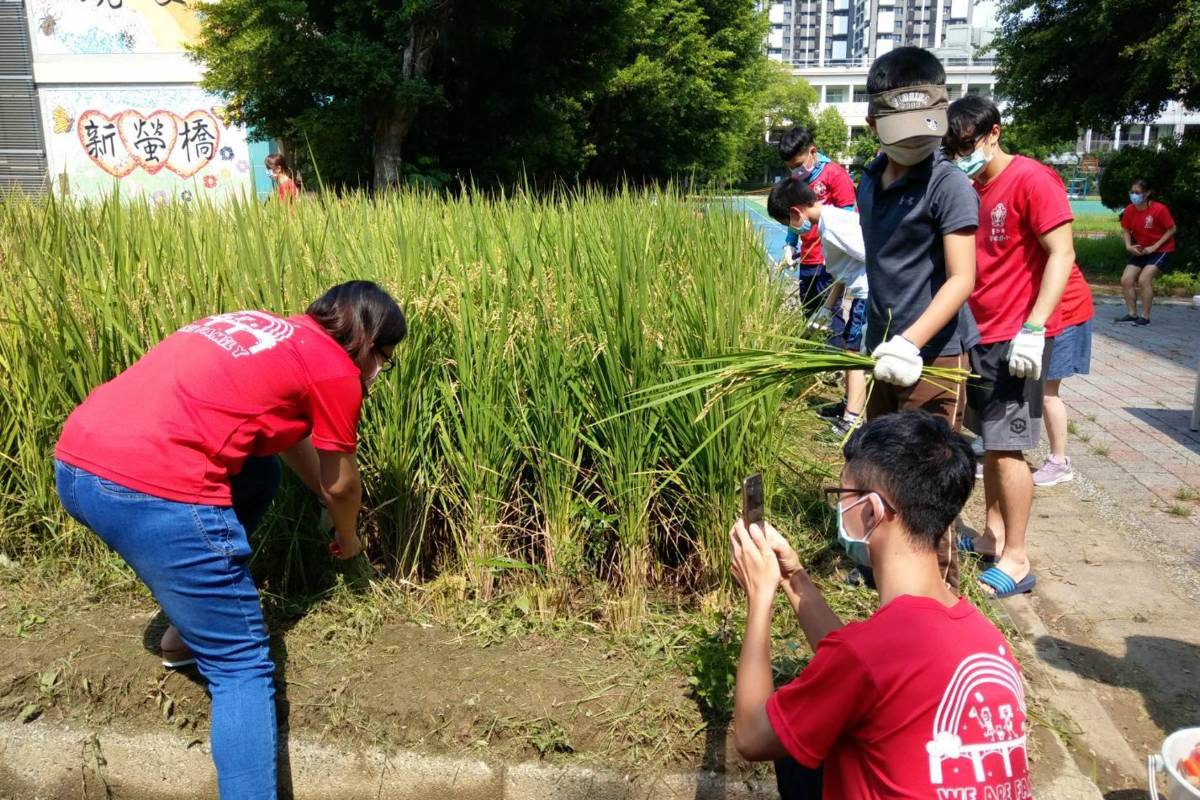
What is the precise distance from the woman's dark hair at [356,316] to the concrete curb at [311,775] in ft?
3.93

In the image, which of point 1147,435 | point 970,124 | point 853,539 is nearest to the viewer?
point 853,539

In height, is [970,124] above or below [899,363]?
above

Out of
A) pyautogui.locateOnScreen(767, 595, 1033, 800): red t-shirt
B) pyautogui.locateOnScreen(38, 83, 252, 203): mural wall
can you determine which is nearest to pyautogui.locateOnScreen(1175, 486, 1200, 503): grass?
pyautogui.locateOnScreen(767, 595, 1033, 800): red t-shirt

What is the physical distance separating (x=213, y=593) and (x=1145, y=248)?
412 inches

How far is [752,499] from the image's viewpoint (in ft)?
6.51

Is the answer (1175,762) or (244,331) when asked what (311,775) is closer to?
(244,331)

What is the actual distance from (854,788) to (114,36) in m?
20.3

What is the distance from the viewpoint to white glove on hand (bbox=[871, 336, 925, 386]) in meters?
2.66

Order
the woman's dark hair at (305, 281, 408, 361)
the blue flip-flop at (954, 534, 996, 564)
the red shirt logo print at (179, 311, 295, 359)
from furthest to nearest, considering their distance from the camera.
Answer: the blue flip-flop at (954, 534, 996, 564), the woman's dark hair at (305, 281, 408, 361), the red shirt logo print at (179, 311, 295, 359)

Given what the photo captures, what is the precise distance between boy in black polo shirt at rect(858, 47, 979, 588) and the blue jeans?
1.85m

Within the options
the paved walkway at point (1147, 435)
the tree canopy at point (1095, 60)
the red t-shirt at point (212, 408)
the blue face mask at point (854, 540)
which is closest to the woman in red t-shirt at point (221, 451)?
the red t-shirt at point (212, 408)

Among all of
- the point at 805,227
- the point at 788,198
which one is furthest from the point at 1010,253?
the point at 805,227

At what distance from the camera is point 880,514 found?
5.71ft

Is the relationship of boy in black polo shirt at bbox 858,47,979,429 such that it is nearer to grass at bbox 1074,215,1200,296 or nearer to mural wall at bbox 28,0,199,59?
grass at bbox 1074,215,1200,296
